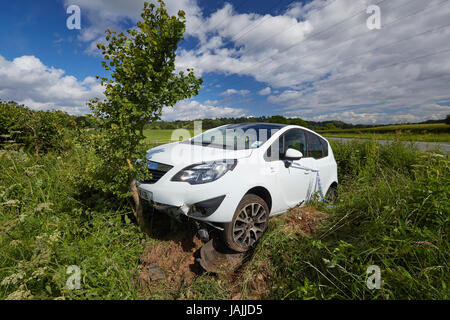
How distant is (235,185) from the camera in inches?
85.7

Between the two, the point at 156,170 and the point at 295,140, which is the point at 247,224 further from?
the point at 295,140

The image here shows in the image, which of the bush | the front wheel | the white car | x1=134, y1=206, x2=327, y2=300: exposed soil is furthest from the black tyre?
the bush

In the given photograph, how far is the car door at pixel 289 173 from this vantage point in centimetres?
267

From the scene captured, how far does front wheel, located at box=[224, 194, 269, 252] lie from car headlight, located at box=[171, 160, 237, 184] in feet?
1.42

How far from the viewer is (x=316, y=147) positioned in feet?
12.0

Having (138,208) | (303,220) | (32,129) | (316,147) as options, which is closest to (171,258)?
(138,208)

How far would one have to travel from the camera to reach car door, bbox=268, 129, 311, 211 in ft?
8.76

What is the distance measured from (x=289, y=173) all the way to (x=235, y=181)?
101cm

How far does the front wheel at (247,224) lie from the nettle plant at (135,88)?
125 centimetres

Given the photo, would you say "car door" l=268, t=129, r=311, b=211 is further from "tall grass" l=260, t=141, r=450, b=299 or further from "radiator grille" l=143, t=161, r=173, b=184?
"radiator grille" l=143, t=161, r=173, b=184

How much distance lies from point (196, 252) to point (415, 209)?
91.8 inches

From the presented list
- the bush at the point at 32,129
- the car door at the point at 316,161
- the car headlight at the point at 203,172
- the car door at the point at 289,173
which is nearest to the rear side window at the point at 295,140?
the car door at the point at 289,173

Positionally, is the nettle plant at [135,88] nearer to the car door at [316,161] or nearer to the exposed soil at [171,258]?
the exposed soil at [171,258]
